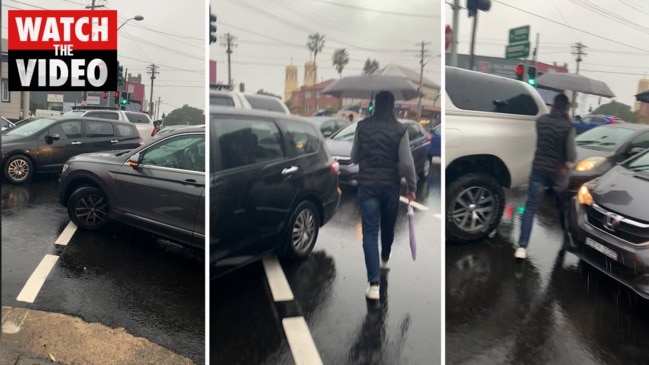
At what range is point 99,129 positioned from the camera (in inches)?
109

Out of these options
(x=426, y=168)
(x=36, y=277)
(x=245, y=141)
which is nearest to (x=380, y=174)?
(x=426, y=168)

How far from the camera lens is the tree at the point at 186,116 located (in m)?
2.47

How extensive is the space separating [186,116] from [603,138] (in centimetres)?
226

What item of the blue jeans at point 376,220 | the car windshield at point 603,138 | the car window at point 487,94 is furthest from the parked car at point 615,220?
the blue jeans at point 376,220

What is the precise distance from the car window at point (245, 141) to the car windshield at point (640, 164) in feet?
5.97

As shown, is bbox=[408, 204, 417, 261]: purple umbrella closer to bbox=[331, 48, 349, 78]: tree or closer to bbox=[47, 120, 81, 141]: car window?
bbox=[331, 48, 349, 78]: tree

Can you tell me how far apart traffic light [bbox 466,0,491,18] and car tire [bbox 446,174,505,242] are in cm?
81

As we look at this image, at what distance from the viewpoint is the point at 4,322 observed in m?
2.66

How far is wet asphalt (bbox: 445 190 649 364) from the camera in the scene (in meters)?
2.20

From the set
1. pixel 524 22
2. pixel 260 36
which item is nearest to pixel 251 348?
pixel 260 36

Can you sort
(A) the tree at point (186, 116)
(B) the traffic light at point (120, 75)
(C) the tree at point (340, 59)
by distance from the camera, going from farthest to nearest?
(B) the traffic light at point (120, 75) → (A) the tree at point (186, 116) → (C) the tree at point (340, 59)

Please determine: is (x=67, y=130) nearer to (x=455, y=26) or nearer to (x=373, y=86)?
(x=373, y=86)

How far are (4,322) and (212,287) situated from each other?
4.89 feet

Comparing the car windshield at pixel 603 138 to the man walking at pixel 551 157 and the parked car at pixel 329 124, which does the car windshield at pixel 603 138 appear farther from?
the parked car at pixel 329 124
